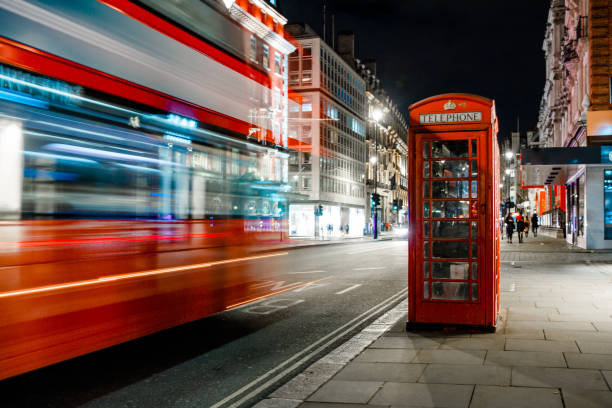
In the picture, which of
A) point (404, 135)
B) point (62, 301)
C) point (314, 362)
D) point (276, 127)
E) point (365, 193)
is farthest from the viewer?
point (404, 135)

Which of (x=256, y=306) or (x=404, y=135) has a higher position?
(x=404, y=135)

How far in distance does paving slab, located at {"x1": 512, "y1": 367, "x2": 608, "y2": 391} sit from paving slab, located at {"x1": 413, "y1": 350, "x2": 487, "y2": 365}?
517 millimetres

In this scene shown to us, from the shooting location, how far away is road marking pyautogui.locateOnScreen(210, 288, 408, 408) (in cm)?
521

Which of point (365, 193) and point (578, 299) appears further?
point (365, 193)

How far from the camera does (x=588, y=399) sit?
465cm

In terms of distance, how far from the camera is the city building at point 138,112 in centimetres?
473

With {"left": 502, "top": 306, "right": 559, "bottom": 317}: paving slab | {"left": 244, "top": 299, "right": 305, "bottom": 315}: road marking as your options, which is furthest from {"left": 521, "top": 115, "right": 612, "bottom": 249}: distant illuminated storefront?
{"left": 244, "top": 299, "right": 305, "bottom": 315}: road marking

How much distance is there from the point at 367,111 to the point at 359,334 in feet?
239

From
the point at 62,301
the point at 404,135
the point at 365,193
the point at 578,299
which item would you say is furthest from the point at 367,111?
the point at 62,301

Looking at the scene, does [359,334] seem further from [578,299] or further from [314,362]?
[578,299]

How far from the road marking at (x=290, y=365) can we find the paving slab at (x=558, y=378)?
2.24 m

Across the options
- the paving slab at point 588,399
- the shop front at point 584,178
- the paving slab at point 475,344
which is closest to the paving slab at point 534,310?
the paving slab at point 475,344

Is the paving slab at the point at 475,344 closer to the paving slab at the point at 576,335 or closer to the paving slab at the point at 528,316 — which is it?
the paving slab at the point at 576,335

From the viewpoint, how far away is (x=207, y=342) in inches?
302
